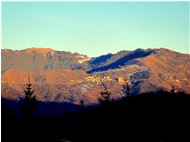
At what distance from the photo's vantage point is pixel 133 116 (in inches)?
1040

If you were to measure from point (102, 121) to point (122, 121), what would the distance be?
1850 mm

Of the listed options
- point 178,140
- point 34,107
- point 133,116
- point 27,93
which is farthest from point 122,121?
point 27,93

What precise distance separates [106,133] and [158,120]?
4.15m

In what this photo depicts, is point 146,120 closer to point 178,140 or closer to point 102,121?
point 102,121

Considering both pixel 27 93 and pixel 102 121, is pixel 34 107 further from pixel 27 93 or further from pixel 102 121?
pixel 102 121

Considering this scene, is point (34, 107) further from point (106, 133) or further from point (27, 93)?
point (106, 133)

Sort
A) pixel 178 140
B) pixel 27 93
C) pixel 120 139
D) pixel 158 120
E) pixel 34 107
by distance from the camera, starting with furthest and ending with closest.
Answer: pixel 27 93 < pixel 34 107 < pixel 158 120 < pixel 120 139 < pixel 178 140

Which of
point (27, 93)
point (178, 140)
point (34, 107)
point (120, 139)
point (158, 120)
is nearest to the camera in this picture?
point (178, 140)

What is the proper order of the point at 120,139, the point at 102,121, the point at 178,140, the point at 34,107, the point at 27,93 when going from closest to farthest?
the point at 178,140 → the point at 120,139 → the point at 102,121 → the point at 34,107 → the point at 27,93

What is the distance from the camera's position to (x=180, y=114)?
82.6 feet

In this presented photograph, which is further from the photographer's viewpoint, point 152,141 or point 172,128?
point 172,128

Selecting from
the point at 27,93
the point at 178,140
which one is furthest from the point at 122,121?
the point at 27,93

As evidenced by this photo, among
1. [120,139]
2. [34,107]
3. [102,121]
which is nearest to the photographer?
[120,139]

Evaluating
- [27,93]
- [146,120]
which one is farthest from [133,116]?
[27,93]
